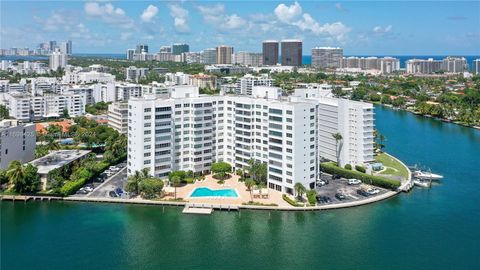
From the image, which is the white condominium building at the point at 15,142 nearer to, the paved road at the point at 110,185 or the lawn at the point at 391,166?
the paved road at the point at 110,185

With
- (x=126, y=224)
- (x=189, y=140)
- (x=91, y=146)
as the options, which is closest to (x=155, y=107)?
(x=189, y=140)

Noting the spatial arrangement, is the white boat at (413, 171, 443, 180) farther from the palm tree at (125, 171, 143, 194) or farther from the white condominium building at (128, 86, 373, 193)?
the palm tree at (125, 171, 143, 194)

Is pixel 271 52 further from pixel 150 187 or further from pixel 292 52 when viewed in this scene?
pixel 150 187

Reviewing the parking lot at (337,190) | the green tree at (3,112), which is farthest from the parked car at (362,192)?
the green tree at (3,112)

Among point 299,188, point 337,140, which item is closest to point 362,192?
point 299,188

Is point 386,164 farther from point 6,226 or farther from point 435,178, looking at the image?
point 6,226

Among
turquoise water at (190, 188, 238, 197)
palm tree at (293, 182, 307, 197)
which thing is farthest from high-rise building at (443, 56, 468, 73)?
turquoise water at (190, 188, 238, 197)
